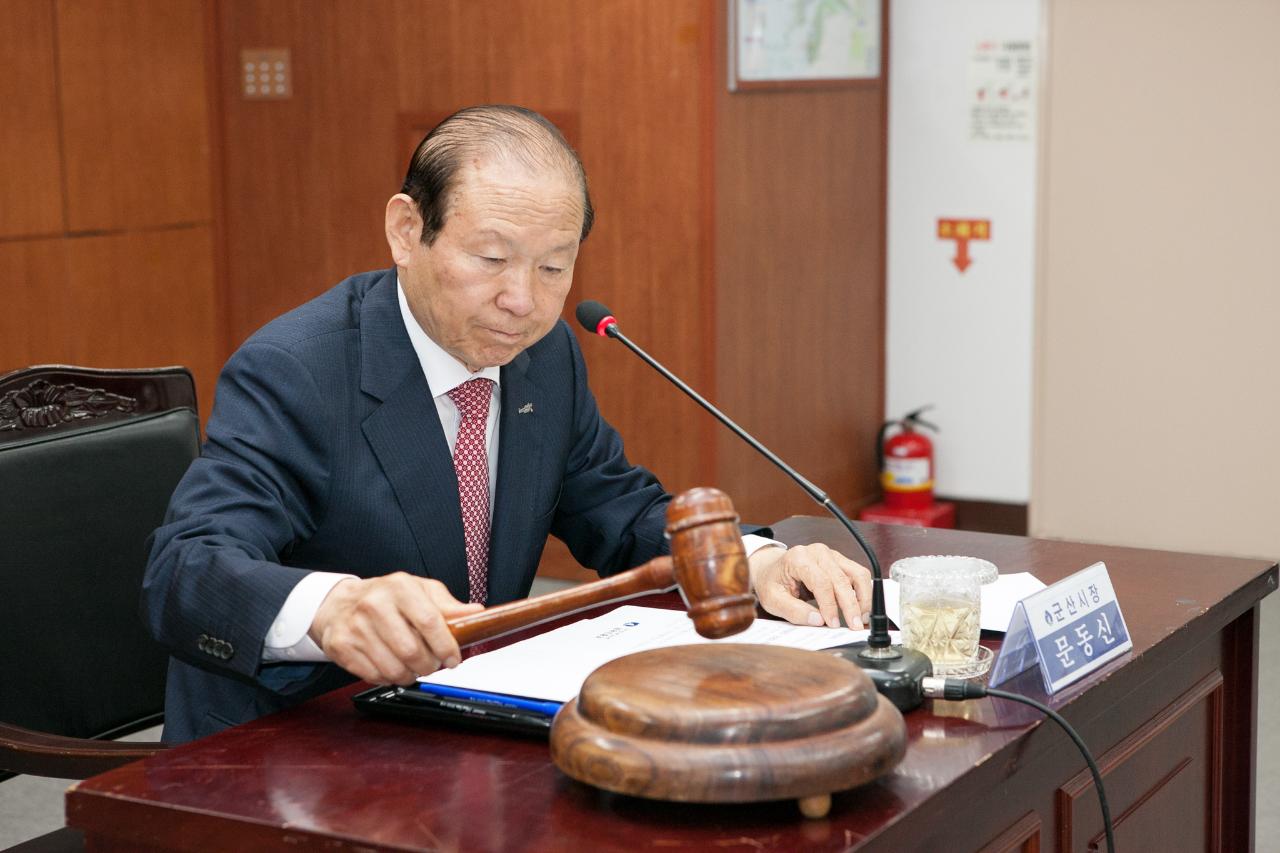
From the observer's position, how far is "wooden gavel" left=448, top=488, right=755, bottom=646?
1.25 m

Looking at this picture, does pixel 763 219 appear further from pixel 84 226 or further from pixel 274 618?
pixel 274 618

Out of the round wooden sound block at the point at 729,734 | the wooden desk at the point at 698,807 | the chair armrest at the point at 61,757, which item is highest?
the round wooden sound block at the point at 729,734

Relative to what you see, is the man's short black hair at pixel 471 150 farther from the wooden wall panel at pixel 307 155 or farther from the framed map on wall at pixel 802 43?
the wooden wall panel at pixel 307 155

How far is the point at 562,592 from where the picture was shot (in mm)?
1313

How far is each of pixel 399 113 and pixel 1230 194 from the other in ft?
7.92

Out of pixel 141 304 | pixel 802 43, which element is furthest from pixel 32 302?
pixel 802 43

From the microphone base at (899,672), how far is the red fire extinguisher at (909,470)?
3.57 meters

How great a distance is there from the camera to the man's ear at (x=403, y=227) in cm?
179

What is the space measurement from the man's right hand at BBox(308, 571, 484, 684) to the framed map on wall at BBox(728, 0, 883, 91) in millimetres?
3216

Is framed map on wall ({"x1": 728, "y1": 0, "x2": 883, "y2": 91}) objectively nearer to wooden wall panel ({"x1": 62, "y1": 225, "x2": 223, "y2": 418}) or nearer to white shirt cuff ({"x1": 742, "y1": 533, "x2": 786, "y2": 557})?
wooden wall panel ({"x1": 62, "y1": 225, "x2": 223, "y2": 418})

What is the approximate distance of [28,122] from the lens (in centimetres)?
423

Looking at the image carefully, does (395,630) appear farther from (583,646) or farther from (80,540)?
(80,540)

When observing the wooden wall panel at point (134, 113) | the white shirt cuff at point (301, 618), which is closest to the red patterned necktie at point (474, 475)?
the white shirt cuff at point (301, 618)

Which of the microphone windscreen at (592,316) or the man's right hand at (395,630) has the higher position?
the microphone windscreen at (592,316)
